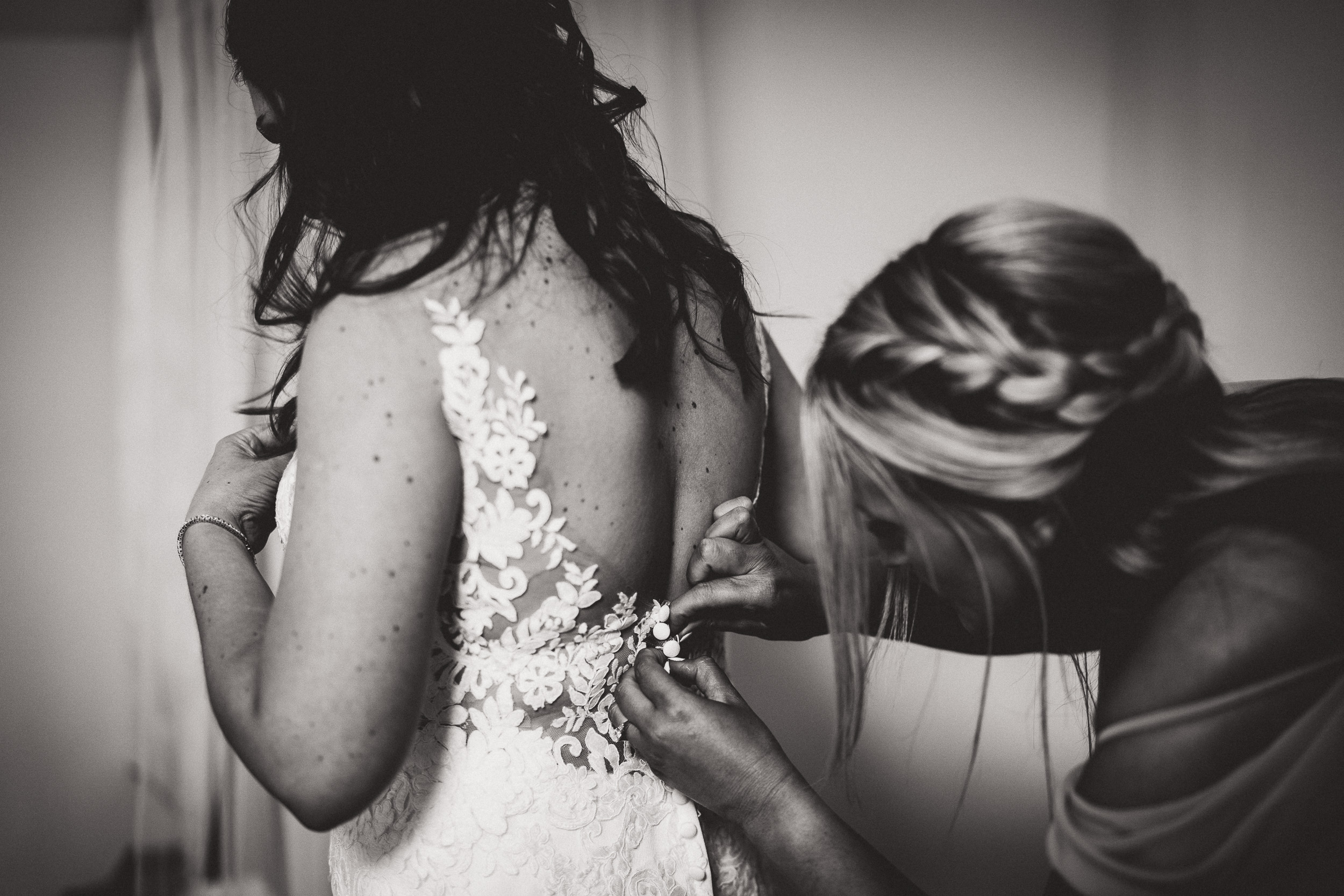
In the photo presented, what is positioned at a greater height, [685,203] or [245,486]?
[685,203]

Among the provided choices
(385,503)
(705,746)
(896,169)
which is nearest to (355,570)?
(385,503)

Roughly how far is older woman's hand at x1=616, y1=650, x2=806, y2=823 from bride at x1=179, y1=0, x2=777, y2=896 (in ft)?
0.17

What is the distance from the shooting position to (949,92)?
2.18 meters

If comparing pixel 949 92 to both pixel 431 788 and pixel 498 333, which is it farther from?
pixel 431 788

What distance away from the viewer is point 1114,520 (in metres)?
0.81

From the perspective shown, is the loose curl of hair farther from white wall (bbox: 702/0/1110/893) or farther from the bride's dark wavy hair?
white wall (bbox: 702/0/1110/893)

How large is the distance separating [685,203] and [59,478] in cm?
155

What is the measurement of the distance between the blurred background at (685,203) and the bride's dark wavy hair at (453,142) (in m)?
1.20

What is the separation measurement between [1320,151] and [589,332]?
220 centimetres

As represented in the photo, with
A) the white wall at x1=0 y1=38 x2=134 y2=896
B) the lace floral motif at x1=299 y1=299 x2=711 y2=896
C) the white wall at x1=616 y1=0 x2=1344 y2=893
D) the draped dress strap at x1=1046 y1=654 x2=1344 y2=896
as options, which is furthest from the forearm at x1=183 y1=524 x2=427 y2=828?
the white wall at x1=0 y1=38 x2=134 y2=896

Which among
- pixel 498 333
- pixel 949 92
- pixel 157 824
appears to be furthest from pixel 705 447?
pixel 157 824

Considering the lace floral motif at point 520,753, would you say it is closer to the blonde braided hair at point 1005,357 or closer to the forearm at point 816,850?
the forearm at point 816,850

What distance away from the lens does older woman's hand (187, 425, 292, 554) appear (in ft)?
3.40

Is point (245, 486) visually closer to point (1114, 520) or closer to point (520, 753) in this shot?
point (520, 753)
